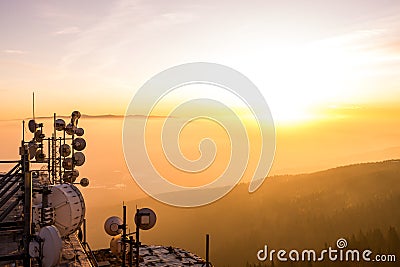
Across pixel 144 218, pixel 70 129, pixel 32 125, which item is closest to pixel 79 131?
pixel 70 129

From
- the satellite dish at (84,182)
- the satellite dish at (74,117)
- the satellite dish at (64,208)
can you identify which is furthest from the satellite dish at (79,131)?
the satellite dish at (64,208)

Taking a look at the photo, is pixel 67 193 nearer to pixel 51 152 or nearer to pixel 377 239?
pixel 51 152

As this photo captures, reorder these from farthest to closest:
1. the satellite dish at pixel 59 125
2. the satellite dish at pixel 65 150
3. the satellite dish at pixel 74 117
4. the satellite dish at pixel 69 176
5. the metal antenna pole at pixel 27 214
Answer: the satellite dish at pixel 65 150 → the satellite dish at pixel 59 125 → the satellite dish at pixel 74 117 → the satellite dish at pixel 69 176 → the metal antenna pole at pixel 27 214

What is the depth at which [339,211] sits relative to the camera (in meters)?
194

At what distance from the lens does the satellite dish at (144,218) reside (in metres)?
18.0

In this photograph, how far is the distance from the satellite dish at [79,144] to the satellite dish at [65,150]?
153 cm

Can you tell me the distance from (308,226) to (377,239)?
66504mm

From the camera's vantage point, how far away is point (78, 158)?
2941 cm

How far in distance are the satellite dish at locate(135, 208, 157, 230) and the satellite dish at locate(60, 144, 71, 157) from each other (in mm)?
14480

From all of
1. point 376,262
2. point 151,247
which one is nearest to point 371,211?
point 376,262

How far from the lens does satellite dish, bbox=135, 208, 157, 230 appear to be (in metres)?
Answer: 18.0

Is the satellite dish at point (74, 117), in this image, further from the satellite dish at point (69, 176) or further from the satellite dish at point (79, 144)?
the satellite dish at point (69, 176)

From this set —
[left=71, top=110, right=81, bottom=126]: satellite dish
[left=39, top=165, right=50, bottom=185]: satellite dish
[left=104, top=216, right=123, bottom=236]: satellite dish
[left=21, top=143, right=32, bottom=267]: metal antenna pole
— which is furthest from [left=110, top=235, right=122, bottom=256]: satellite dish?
[left=39, top=165, right=50, bottom=185]: satellite dish

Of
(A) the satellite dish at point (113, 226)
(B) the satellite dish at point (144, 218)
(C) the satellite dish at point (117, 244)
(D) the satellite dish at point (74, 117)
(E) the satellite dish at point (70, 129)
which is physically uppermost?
(D) the satellite dish at point (74, 117)
